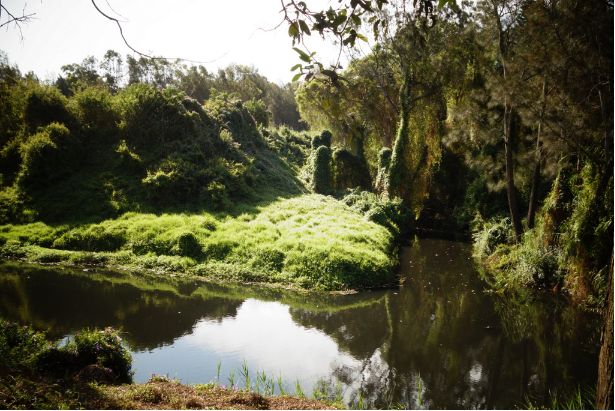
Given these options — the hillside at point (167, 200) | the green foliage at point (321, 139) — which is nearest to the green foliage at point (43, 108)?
the hillside at point (167, 200)

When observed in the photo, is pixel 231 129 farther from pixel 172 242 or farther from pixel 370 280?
pixel 370 280

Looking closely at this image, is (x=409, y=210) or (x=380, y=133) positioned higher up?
(x=380, y=133)

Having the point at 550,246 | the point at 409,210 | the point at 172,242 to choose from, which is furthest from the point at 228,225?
the point at 550,246

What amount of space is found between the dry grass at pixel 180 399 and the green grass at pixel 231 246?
20.0ft

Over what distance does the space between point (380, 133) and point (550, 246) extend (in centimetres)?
1565

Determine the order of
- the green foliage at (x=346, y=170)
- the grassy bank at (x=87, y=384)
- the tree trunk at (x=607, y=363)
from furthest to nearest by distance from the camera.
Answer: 1. the green foliage at (x=346, y=170)
2. the grassy bank at (x=87, y=384)
3. the tree trunk at (x=607, y=363)

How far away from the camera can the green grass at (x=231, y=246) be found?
1091 centimetres

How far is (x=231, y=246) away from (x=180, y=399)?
8.56 meters

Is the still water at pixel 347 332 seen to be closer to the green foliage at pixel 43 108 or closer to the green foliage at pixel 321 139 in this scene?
the green foliage at pixel 43 108

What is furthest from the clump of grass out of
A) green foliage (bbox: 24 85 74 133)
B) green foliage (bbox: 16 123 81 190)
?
green foliage (bbox: 24 85 74 133)

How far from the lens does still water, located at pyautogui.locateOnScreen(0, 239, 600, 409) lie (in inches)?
231

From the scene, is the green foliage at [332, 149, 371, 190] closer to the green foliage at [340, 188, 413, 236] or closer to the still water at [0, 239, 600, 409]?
the green foliage at [340, 188, 413, 236]

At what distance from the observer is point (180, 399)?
3.92m

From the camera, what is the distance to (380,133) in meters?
24.2
